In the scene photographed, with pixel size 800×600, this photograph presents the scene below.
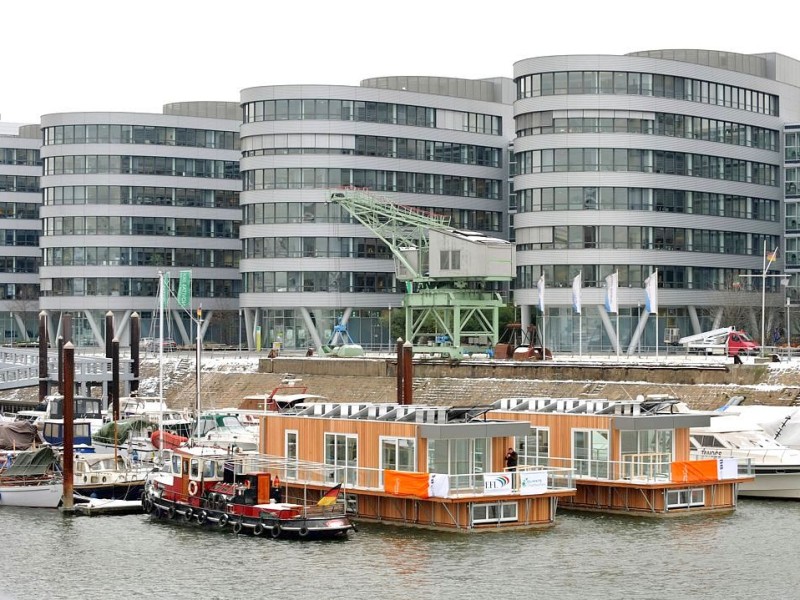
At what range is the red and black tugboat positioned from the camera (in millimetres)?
45406

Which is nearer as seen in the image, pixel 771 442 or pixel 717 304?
pixel 771 442

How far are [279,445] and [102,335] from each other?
311ft

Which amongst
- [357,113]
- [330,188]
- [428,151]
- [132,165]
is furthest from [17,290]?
[428,151]

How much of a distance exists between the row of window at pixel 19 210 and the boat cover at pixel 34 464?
113 meters

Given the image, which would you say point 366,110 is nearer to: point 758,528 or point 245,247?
point 245,247

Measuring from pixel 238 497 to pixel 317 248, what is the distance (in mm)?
81820

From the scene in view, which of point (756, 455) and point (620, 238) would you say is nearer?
point (756, 455)

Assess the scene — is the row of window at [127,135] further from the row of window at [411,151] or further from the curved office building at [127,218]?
the row of window at [411,151]

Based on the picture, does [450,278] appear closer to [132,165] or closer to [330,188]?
[330,188]

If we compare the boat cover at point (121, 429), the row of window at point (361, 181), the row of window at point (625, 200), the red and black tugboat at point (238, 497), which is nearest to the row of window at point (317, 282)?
the row of window at point (361, 181)

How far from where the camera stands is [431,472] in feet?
156

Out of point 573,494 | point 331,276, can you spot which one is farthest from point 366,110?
point 573,494

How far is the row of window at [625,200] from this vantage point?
114875 mm

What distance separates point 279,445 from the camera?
53188 mm
